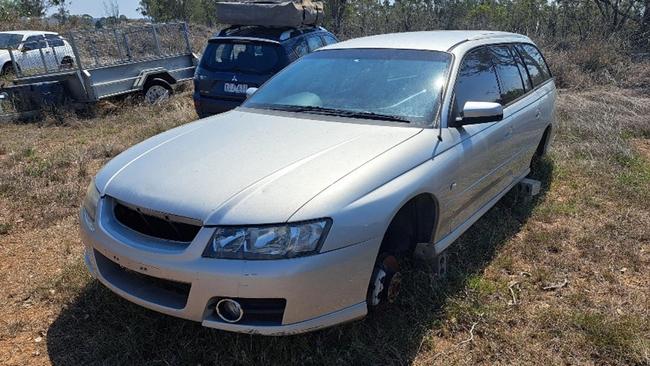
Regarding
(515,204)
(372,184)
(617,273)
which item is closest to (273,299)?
(372,184)

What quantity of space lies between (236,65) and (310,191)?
5160 mm

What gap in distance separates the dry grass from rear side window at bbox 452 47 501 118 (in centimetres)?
107

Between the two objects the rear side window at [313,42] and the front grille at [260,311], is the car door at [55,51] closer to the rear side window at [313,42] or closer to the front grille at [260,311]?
the rear side window at [313,42]

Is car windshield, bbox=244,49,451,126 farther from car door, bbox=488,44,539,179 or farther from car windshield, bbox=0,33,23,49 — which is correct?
car windshield, bbox=0,33,23,49

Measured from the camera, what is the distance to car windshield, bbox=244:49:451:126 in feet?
10.9

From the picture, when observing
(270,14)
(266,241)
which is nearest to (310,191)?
(266,241)

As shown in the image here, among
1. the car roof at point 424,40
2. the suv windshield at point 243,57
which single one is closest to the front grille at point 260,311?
the car roof at point 424,40

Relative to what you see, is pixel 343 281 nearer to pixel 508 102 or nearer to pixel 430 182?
pixel 430 182

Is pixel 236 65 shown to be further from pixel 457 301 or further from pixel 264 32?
pixel 457 301

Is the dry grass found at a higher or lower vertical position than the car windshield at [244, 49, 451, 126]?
lower

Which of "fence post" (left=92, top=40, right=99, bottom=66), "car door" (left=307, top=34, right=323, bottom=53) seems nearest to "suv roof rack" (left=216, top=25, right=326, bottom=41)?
"car door" (left=307, top=34, right=323, bottom=53)

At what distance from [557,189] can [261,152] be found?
11.5 feet

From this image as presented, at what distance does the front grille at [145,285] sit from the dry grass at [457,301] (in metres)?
0.29

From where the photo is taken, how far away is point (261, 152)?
2891 mm
